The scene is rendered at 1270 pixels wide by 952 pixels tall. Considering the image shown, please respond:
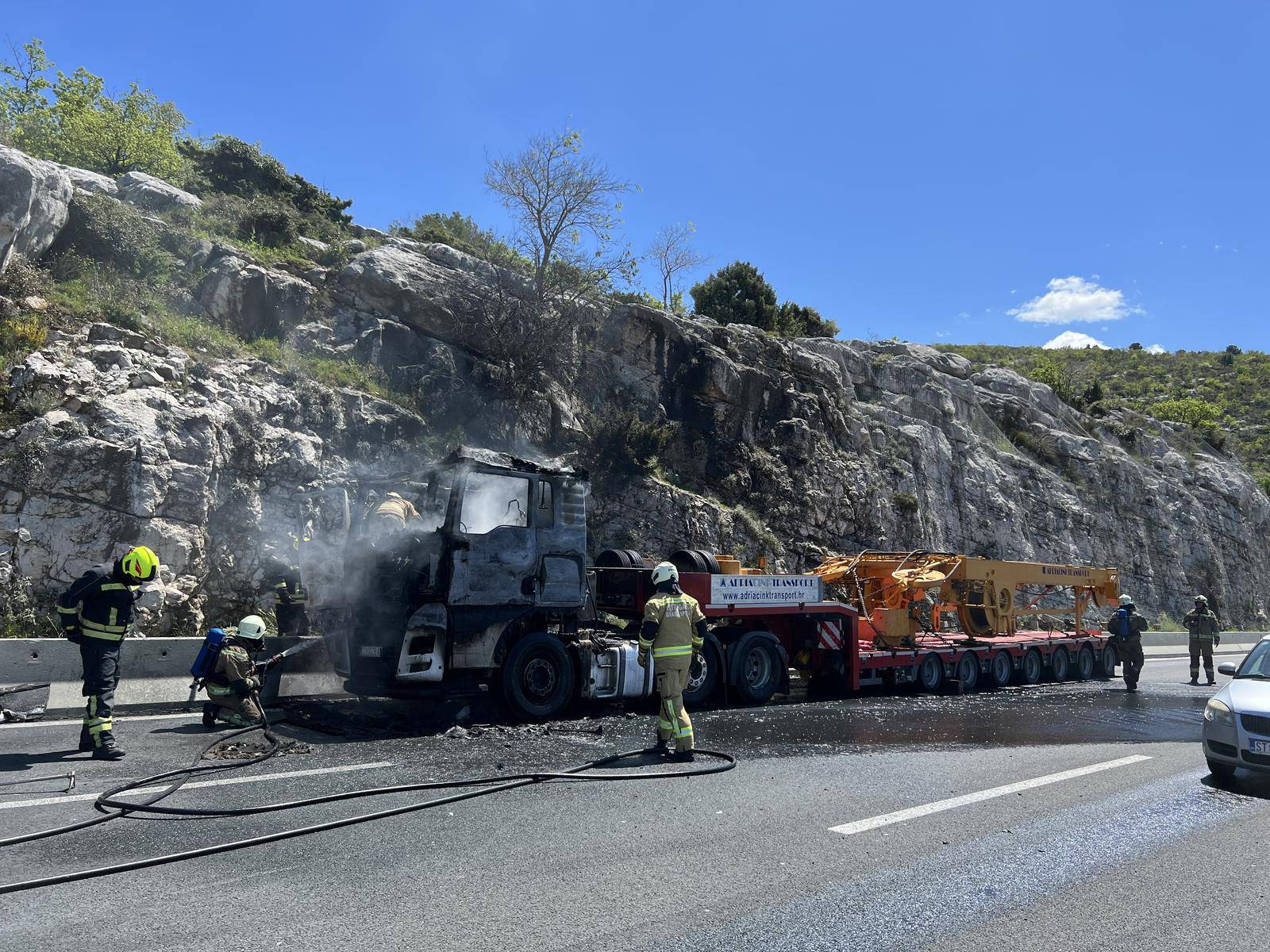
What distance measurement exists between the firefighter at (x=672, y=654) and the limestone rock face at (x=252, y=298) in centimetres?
1399

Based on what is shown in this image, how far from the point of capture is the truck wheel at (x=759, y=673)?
12102mm

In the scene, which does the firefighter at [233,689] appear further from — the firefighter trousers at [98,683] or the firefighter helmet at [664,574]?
the firefighter helmet at [664,574]

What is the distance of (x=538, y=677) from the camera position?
32.1 feet

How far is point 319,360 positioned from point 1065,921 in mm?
17547

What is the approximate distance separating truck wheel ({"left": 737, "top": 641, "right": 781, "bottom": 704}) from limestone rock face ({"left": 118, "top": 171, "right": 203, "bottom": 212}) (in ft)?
57.0

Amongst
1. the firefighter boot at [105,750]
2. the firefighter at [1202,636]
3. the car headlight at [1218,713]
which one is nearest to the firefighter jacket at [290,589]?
the firefighter boot at [105,750]

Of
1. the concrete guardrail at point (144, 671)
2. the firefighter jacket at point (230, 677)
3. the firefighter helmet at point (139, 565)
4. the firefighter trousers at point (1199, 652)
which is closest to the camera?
the firefighter helmet at point (139, 565)

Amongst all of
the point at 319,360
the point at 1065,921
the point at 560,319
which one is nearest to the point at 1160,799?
the point at 1065,921

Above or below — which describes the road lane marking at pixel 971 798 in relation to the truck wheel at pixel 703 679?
below

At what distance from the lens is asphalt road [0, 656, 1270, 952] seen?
3.84 metres

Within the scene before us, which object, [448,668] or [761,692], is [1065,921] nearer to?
[448,668]

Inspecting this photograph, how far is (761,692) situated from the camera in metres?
12.4

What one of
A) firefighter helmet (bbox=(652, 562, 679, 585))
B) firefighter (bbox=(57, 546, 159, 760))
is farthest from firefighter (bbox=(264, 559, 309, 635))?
firefighter helmet (bbox=(652, 562, 679, 585))

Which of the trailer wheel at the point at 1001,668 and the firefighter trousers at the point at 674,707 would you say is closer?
the firefighter trousers at the point at 674,707
